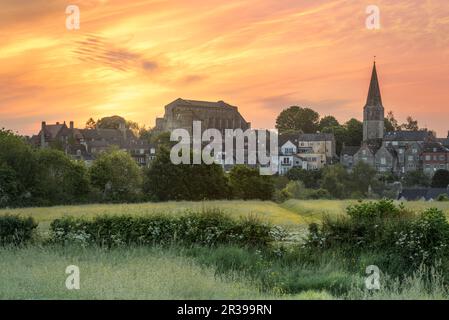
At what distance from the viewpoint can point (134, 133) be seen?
387 feet

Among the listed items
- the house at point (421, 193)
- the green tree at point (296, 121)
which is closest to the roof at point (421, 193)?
the house at point (421, 193)

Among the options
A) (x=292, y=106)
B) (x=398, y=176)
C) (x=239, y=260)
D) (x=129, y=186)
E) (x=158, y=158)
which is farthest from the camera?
(x=292, y=106)

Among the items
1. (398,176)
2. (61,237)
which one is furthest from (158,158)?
(398,176)

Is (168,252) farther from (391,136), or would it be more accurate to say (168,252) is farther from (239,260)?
(391,136)

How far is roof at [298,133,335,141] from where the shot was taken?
279 feet

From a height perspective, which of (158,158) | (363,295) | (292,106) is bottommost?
(363,295)

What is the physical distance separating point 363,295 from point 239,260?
12.8 ft

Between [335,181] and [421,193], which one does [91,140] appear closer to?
[335,181]

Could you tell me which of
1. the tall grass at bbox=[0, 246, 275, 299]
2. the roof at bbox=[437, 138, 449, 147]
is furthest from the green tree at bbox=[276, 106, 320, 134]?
the tall grass at bbox=[0, 246, 275, 299]

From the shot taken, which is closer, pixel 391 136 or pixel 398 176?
pixel 398 176

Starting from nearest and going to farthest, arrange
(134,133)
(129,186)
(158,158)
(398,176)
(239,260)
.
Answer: (239,260) → (158,158) → (129,186) → (398,176) → (134,133)

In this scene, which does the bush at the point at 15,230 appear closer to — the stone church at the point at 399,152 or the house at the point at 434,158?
the stone church at the point at 399,152

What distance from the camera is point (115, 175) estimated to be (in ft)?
169

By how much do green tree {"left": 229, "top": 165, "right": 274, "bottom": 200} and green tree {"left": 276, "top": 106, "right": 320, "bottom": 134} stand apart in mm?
51026
